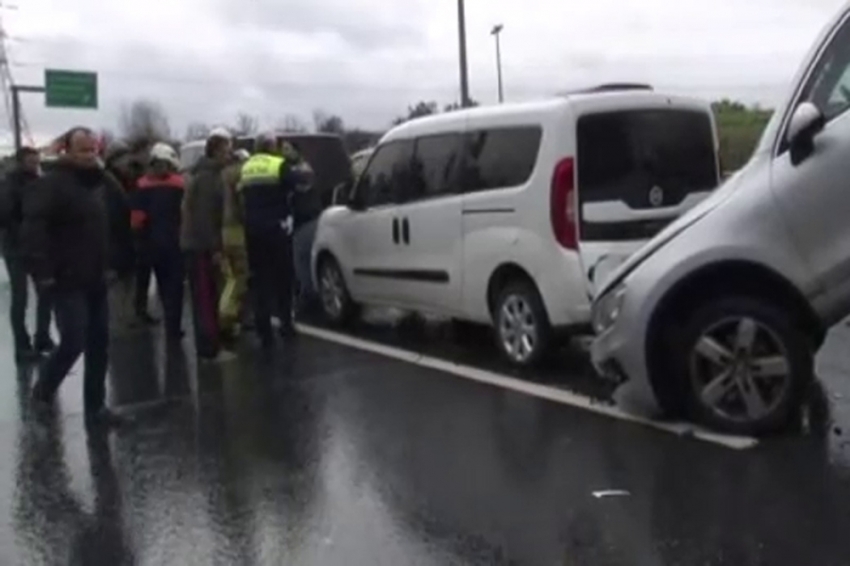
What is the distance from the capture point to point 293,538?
618 centimetres

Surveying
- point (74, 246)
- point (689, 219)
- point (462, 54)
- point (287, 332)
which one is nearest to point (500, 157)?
point (689, 219)

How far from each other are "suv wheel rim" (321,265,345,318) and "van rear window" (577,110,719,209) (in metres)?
3.98

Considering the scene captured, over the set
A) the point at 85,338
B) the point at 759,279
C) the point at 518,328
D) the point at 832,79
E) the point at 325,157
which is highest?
the point at 832,79

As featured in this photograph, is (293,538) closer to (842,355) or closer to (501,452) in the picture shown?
(501,452)

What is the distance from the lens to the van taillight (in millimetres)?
9297

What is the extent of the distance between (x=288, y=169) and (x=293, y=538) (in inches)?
221

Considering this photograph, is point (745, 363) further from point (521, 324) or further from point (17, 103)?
point (17, 103)

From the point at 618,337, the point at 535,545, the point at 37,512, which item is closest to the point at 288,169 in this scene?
the point at 618,337

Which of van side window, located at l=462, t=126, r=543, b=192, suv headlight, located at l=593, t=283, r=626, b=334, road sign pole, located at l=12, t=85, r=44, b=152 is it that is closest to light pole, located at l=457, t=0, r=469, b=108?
road sign pole, located at l=12, t=85, r=44, b=152

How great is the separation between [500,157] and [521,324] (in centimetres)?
120

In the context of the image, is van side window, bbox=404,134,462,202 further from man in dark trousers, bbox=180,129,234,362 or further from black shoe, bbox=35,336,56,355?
black shoe, bbox=35,336,56,355

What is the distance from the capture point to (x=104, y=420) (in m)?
8.77

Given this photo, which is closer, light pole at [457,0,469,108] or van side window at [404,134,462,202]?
van side window at [404,134,462,202]

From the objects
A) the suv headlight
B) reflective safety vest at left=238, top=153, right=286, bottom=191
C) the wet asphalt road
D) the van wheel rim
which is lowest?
the wet asphalt road
